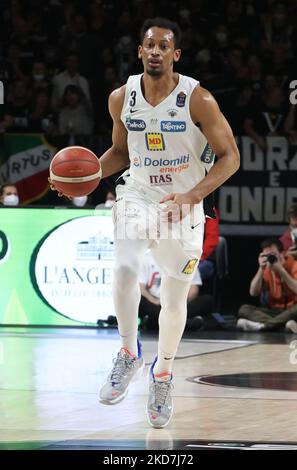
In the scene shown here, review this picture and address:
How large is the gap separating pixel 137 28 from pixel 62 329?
20.6 feet

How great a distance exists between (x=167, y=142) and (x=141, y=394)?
6.51 ft

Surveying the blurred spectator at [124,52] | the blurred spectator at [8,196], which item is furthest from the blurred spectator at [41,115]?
the blurred spectator at [8,196]

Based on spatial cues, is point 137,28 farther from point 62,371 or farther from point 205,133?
point 205,133

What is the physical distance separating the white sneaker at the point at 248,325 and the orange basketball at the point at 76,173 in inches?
226

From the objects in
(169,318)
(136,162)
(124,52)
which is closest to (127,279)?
(169,318)

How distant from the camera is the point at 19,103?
601 inches

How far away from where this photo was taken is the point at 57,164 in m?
6.36

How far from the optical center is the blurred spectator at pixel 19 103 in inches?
587

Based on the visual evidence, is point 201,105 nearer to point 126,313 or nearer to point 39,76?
point 126,313

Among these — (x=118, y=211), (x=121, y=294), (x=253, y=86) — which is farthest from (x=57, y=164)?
(x=253, y=86)

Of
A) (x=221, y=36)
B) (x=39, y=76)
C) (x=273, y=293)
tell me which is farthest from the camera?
(x=221, y=36)

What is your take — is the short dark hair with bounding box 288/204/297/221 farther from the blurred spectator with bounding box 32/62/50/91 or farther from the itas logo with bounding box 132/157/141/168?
the itas logo with bounding box 132/157/141/168

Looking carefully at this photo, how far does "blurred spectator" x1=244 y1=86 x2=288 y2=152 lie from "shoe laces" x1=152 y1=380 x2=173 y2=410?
7.36m

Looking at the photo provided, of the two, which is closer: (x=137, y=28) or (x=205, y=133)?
Answer: (x=205, y=133)
